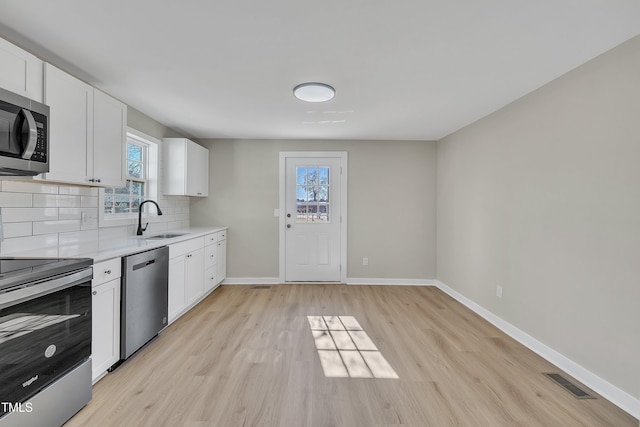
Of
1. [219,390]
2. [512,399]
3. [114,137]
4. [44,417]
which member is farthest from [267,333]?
[114,137]

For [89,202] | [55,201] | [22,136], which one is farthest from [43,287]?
[89,202]

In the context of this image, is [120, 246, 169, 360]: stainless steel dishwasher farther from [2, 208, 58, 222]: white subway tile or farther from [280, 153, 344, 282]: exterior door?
[280, 153, 344, 282]: exterior door

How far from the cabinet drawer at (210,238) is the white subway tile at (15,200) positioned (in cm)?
183

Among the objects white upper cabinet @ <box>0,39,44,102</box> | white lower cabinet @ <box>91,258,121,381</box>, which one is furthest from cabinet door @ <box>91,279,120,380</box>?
white upper cabinet @ <box>0,39,44,102</box>

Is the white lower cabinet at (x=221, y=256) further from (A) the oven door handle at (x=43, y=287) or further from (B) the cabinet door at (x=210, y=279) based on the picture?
(A) the oven door handle at (x=43, y=287)

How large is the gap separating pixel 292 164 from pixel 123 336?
124 inches

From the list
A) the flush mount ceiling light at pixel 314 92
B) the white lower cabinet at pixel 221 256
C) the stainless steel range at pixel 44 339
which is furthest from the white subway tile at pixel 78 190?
the flush mount ceiling light at pixel 314 92

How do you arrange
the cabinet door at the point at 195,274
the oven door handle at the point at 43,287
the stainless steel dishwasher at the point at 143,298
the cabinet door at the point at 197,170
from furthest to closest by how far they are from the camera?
1. the cabinet door at the point at 197,170
2. the cabinet door at the point at 195,274
3. the stainless steel dishwasher at the point at 143,298
4. the oven door handle at the point at 43,287

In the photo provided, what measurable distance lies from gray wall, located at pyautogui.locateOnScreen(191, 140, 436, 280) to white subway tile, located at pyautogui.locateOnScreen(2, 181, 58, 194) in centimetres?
241

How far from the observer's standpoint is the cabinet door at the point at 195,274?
10.7 ft

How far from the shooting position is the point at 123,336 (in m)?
2.18

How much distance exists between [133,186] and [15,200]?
143cm

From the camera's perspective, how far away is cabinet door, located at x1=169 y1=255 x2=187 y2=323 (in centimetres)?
290

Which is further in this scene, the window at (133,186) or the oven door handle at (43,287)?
the window at (133,186)
